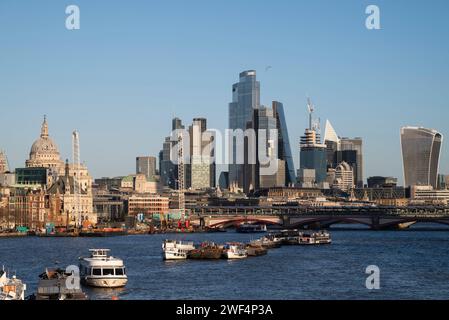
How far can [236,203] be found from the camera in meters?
155

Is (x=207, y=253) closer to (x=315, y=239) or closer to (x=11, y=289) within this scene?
(x=315, y=239)

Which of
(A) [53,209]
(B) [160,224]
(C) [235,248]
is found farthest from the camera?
(B) [160,224]

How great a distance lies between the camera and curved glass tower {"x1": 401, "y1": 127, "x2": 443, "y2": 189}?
6855 inches

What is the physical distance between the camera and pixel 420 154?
177 m

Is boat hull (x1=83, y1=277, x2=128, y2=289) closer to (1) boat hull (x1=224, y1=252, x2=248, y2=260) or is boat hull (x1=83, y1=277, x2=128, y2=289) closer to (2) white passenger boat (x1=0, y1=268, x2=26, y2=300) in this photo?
(2) white passenger boat (x1=0, y1=268, x2=26, y2=300)

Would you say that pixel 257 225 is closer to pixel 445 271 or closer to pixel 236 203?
pixel 236 203

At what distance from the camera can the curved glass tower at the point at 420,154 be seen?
174 m

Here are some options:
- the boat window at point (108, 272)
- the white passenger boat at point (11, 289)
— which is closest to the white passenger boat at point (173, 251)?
the boat window at point (108, 272)

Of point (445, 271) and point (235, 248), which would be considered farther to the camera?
point (235, 248)

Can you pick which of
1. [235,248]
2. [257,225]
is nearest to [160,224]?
[257,225]

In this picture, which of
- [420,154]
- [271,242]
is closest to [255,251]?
[271,242]

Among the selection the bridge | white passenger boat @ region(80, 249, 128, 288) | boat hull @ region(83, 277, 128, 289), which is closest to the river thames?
boat hull @ region(83, 277, 128, 289)
